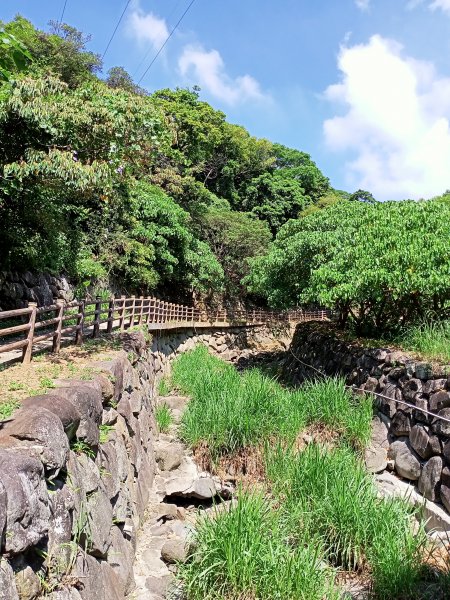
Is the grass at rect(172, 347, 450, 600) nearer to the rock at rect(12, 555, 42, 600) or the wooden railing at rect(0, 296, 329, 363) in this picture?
the rock at rect(12, 555, 42, 600)

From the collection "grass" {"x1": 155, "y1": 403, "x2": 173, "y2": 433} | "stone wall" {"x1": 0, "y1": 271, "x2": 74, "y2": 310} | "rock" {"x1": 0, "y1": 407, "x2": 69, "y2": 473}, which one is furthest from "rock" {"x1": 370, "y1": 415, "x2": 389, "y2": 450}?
"stone wall" {"x1": 0, "y1": 271, "x2": 74, "y2": 310}

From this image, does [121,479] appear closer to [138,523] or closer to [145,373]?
[138,523]

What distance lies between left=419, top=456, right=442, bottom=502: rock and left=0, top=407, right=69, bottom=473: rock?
519 cm

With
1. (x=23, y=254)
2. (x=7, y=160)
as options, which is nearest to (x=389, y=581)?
(x=7, y=160)

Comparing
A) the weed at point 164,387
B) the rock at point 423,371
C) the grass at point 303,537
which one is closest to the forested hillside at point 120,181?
the weed at point 164,387

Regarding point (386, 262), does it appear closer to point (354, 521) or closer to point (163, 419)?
point (354, 521)

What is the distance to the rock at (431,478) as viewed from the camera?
19.8 ft

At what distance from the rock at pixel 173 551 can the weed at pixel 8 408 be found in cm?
244

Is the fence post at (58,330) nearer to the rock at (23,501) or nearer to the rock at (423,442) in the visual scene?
the rock at (23,501)

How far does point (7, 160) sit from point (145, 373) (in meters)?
4.88

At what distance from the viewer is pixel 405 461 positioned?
6.79 meters

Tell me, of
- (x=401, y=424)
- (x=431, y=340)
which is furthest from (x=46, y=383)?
(x=431, y=340)

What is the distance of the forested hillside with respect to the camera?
6.26 meters

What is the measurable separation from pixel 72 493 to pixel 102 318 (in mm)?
9176
